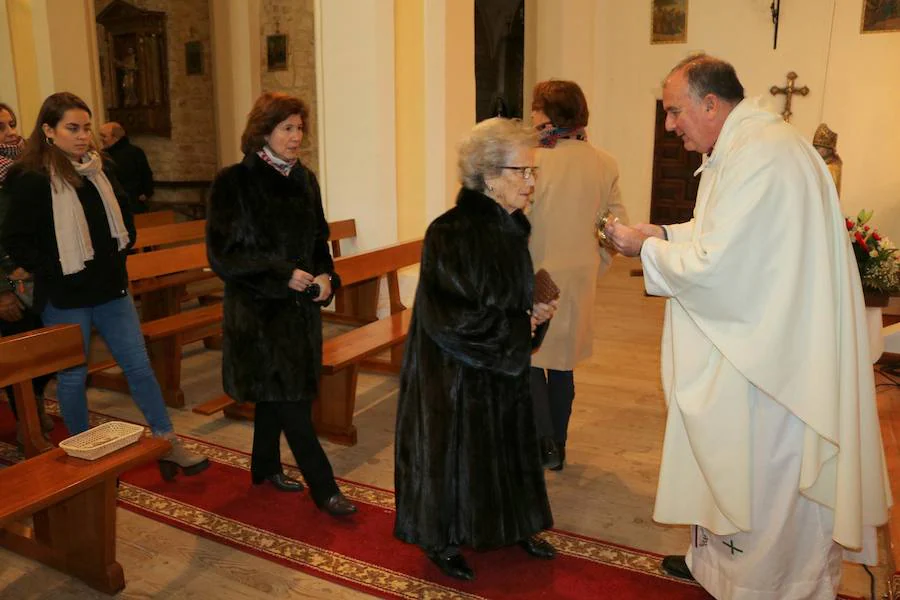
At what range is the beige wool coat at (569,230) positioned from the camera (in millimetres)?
3570

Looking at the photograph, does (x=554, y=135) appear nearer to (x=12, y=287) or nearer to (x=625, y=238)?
(x=625, y=238)

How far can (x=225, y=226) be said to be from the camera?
3068mm

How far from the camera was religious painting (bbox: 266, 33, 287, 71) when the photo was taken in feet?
30.8

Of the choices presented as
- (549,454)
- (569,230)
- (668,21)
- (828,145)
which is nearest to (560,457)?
(549,454)

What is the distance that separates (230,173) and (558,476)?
2.15 m

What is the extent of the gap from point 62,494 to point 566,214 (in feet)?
7.65

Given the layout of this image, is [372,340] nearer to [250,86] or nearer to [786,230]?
[786,230]

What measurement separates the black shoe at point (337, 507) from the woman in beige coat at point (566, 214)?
3.33 feet

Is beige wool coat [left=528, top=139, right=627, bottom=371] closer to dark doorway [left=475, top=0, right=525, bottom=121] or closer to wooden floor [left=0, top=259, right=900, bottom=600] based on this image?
wooden floor [left=0, top=259, right=900, bottom=600]

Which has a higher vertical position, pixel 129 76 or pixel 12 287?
pixel 129 76

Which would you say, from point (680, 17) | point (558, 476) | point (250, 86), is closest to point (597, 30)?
point (680, 17)

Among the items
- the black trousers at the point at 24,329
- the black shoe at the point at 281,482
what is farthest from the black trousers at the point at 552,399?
the black trousers at the point at 24,329

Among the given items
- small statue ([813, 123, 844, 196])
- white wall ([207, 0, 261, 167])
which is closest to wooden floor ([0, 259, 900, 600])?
small statue ([813, 123, 844, 196])

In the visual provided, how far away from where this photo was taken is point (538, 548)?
3.11 meters
